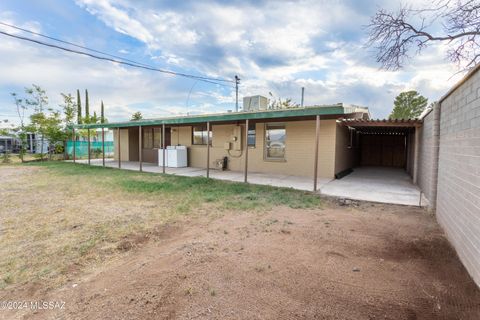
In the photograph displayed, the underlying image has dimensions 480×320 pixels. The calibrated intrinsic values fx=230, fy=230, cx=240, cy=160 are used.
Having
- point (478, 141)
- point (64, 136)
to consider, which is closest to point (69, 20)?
point (64, 136)

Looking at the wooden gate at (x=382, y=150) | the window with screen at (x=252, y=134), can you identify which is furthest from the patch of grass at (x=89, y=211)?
the wooden gate at (x=382, y=150)

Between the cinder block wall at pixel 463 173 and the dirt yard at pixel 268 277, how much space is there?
0.67ft

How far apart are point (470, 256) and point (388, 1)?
7937 millimetres

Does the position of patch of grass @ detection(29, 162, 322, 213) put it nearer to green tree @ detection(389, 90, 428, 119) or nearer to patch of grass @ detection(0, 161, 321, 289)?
patch of grass @ detection(0, 161, 321, 289)

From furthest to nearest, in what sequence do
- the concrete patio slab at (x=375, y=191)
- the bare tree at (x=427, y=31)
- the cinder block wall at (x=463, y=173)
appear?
the bare tree at (x=427, y=31)
the concrete patio slab at (x=375, y=191)
the cinder block wall at (x=463, y=173)

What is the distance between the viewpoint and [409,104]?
22531mm

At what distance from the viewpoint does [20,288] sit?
212cm

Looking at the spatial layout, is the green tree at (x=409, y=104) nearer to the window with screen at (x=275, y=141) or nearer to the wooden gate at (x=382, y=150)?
the wooden gate at (x=382, y=150)

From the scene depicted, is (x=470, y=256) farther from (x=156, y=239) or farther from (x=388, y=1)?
(x=388, y=1)

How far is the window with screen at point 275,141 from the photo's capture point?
29.2ft

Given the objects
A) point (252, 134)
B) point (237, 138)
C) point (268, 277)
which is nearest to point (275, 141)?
point (252, 134)

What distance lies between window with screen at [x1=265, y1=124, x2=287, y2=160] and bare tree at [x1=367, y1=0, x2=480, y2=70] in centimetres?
401

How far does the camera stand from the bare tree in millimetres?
6055

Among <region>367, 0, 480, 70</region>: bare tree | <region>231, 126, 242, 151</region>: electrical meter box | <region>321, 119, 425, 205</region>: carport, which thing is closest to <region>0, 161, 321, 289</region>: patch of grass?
<region>321, 119, 425, 205</region>: carport
